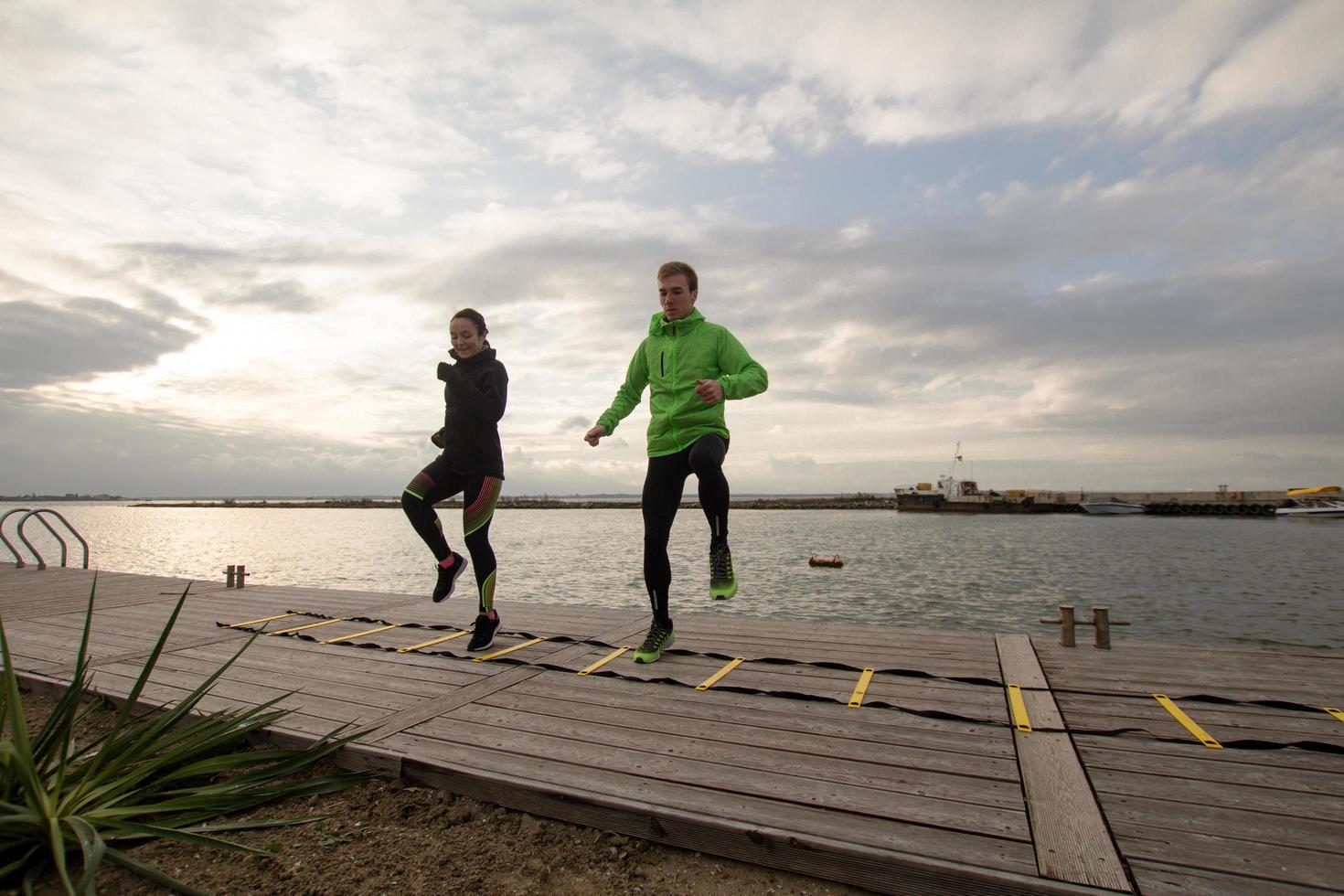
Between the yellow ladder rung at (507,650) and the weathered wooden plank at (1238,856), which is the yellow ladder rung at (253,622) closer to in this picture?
the yellow ladder rung at (507,650)

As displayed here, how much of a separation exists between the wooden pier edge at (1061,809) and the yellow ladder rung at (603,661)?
2.30 metres

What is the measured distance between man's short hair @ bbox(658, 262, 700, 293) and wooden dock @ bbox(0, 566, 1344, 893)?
2.48 metres

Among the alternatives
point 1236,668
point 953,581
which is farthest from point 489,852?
point 953,581

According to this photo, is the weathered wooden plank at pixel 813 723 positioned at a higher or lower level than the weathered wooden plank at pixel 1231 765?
lower

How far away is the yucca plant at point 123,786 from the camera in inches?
77.5

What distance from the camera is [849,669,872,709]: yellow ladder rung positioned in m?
3.34

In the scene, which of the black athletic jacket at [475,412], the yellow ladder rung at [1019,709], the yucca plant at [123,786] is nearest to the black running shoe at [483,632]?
the black athletic jacket at [475,412]

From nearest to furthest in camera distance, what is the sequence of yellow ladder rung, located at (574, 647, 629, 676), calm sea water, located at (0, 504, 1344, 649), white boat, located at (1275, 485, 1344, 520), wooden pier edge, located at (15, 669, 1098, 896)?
wooden pier edge, located at (15, 669, 1098, 896) → yellow ladder rung, located at (574, 647, 629, 676) → calm sea water, located at (0, 504, 1344, 649) → white boat, located at (1275, 485, 1344, 520)

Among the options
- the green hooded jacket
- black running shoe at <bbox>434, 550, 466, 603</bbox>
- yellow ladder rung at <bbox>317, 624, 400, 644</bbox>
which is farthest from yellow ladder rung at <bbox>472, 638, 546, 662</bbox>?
the green hooded jacket

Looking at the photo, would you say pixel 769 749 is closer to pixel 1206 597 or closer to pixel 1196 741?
pixel 1196 741

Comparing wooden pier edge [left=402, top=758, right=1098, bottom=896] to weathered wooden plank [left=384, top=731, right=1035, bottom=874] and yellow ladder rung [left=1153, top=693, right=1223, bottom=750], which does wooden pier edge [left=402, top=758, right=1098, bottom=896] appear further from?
yellow ladder rung [left=1153, top=693, right=1223, bottom=750]

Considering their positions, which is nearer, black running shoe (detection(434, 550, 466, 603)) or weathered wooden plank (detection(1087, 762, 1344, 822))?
weathered wooden plank (detection(1087, 762, 1344, 822))

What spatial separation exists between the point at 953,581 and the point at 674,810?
23134mm

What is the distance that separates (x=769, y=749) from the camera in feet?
9.11
